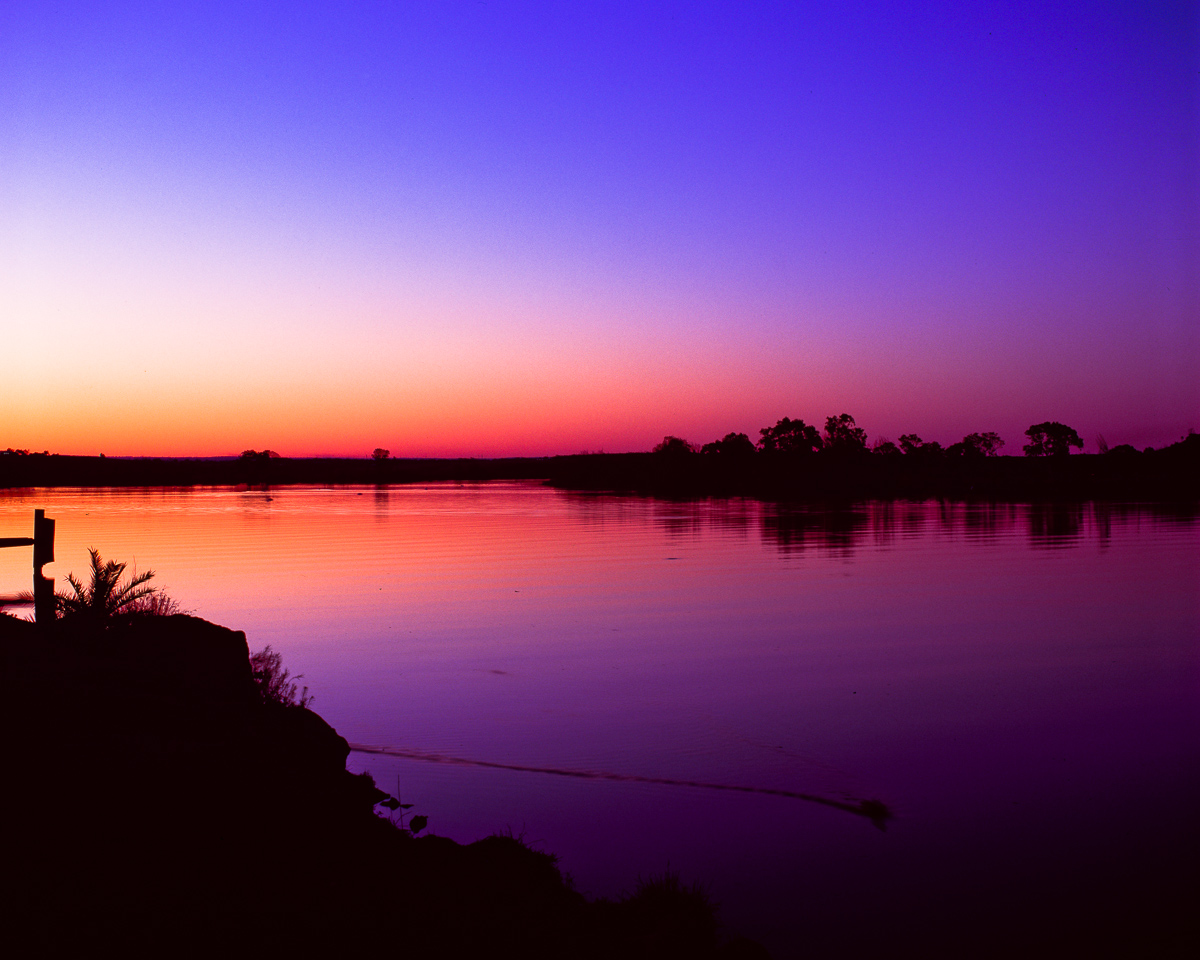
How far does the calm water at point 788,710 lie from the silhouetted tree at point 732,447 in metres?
107

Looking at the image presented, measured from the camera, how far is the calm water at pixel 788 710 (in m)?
7.78

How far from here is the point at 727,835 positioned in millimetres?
8391

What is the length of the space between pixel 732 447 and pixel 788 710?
134 m

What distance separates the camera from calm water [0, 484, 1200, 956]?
25.5ft

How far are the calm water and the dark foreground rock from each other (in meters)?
1.37

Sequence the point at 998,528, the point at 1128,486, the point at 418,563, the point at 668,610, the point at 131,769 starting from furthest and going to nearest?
the point at 1128,486 < the point at 998,528 < the point at 418,563 < the point at 668,610 < the point at 131,769

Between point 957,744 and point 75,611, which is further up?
point 75,611

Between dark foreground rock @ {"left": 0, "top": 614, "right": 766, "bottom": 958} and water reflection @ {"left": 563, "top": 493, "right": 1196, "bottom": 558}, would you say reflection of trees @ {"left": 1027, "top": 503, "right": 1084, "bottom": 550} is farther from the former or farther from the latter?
dark foreground rock @ {"left": 0, "top": 614, "right": 766, "bottom": 958}

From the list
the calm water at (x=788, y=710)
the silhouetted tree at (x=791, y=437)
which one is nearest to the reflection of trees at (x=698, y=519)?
the calm water at (x=788, y=710)

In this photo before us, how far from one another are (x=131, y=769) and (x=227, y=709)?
1.82 metres

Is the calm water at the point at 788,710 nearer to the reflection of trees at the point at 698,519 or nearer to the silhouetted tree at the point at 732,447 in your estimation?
the reflection of trees at the point at 698,519

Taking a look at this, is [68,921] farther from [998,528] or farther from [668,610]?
[998,528]

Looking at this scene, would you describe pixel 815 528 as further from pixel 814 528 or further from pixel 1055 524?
pixel 1055 524

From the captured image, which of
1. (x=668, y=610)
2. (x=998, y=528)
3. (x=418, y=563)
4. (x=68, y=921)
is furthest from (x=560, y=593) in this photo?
(x=998, y=528)
